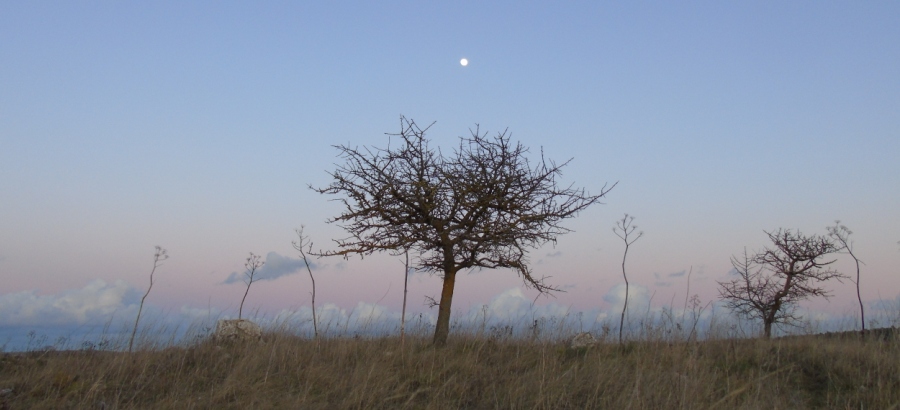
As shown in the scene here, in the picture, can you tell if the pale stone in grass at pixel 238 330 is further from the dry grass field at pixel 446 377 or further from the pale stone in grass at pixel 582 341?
the pale stone in grass at pixel 582 341

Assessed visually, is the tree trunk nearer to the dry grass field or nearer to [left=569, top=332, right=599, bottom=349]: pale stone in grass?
the dry grass field

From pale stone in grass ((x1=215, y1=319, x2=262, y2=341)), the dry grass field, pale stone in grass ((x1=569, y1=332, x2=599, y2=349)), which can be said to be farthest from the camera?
pale stone in grass ((x1=569, y1=332, x2=599, y2=349))

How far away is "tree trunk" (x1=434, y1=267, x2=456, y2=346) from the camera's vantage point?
12641 millimetres

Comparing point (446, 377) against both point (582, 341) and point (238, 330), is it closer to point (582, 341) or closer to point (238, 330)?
point (582, 341)

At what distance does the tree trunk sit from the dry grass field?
54 cm

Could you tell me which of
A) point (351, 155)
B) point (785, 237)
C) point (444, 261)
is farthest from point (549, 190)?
point (785, 237)

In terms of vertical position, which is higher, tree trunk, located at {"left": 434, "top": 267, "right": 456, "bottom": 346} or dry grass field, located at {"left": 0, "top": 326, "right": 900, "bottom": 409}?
tree trunk, located at {"left": 434, "top": 267, "right": 456, "bottom": 346}

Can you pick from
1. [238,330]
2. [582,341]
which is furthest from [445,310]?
[238,330]

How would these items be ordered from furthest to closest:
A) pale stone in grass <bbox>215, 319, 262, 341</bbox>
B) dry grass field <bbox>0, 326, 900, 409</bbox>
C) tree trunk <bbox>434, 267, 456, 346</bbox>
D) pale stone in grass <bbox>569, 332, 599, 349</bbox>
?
pale stone in grass <bbox>569, 332, 599, 349</bbox> < tree trunk <bbox>434, 267, 456, 346</bbox> < pale stone in grass <bbox>215, 319, 262, 341</bbox> < dry grass field <bbox>0, 326, 900, 409</bbox>

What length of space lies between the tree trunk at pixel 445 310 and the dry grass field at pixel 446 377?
54 centimetres

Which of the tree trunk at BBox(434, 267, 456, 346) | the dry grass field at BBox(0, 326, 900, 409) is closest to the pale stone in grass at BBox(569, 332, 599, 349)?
the dry grass field at BBox(0, 326, 900, 409)

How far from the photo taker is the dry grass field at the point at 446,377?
8164 mm

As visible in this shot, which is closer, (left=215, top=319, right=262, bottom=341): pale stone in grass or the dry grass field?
the dry grass field

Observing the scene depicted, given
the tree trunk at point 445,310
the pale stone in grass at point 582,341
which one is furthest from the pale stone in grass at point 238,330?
the pale stone in grass at point 582,341
